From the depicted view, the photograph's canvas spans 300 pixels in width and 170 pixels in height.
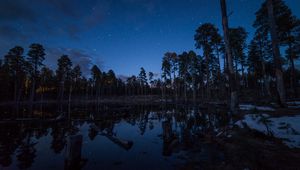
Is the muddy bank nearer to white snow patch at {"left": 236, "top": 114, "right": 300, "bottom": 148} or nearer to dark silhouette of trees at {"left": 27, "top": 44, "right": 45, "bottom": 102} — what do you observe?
white snow patch at {"left": 236, "top": 114, "right": 300, "bottom": 148}

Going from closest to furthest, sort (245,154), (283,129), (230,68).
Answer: (245,154) < (283,129) < (230,68)

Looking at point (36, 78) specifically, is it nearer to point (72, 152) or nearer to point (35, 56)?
point (35, 56)

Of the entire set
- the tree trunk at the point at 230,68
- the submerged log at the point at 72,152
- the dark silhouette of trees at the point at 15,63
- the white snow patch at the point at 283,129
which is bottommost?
the submerged log at the point at 72,152

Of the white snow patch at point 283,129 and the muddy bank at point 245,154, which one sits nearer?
the muddy bank at point 245,154

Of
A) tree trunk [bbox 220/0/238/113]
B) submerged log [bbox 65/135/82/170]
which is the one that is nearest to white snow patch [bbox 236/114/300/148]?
tree trunk [bbox 220/0/238/113]

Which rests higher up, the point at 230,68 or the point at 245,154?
the point at 230,68

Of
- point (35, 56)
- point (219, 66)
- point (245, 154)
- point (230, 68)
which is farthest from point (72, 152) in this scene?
point (35, 56)

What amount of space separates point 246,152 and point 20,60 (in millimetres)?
57624

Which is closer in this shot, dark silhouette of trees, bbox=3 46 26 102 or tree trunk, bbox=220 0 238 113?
tree trunk, bbox=220 0 238 113

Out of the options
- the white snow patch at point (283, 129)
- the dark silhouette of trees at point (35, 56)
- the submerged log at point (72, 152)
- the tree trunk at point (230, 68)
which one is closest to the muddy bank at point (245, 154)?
the white snow patch at point (283, 129)

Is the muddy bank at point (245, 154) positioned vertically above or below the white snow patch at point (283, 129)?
below

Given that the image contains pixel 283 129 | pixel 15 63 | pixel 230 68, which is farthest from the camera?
pixel 15 63

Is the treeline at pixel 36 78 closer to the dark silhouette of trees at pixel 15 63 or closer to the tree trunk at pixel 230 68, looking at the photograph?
the dark silhouette of trees at pixel 15 63

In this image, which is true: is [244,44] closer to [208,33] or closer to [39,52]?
[208,33]
